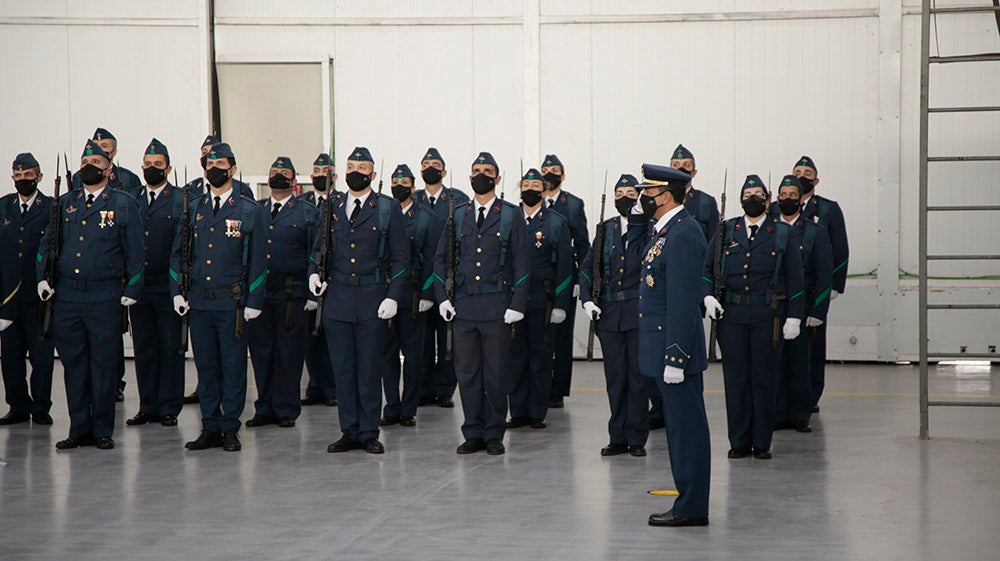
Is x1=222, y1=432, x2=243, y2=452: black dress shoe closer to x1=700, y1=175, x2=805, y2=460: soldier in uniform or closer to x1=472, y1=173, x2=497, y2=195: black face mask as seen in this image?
x1=472, y1=173, x2=497, y2=195: black face mask

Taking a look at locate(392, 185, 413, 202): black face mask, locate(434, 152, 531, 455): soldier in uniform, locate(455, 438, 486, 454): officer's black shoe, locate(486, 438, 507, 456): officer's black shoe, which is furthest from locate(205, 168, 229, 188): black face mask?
locate(486, 438, 507, 456): officer's black shoe

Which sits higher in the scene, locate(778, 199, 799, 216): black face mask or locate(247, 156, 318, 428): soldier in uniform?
locate(778, 199, 799, 216): black face mask

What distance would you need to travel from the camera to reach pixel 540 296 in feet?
30.0

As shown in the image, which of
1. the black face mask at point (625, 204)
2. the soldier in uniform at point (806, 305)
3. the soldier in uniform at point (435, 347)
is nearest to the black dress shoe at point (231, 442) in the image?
the soldier in uniform at point (435, 347)

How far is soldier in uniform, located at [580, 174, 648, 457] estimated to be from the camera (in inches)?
311

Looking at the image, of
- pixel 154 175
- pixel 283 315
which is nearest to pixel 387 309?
pixel 283 315

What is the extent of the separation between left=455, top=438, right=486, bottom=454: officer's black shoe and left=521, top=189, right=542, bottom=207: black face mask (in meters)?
1.99

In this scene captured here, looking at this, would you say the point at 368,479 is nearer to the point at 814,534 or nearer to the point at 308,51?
the point at 814,534

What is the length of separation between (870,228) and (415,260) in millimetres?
5353

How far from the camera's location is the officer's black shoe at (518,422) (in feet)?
29.5

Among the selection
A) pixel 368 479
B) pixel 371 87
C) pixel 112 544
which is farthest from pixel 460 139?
pixel 112 544

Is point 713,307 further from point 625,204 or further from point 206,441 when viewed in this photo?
point 206,441

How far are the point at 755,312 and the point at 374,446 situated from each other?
8.46 feet

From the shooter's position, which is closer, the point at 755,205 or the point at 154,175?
the point at 755,205
